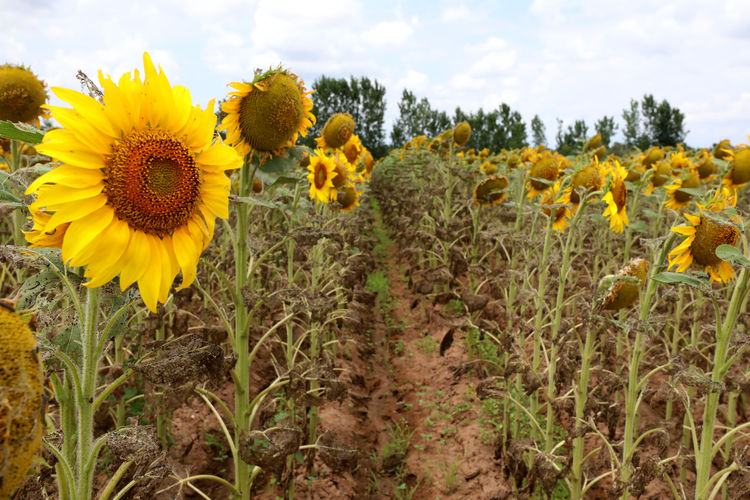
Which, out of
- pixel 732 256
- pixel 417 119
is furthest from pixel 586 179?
pixel 417 119

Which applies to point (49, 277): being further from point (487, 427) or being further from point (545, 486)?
point (487, 427)

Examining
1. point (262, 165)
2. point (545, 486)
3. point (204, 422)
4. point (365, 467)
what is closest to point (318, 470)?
point (365, 467)

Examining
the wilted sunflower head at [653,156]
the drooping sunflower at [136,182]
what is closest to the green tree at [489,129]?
the wilted sunflower head at [653,156]

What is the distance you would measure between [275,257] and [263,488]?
110 inches

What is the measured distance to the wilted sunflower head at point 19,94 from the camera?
2.41 meters

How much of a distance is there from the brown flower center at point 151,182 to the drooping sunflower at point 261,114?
861mm

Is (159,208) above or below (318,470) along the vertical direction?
above

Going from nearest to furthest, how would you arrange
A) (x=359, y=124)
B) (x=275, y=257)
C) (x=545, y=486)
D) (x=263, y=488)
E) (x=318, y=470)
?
(x=545, y=486) < (x=263, y=488) < (x=318, y=470) < (x=275, y=257) < (x=359, y=124)

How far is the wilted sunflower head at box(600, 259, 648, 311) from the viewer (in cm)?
227

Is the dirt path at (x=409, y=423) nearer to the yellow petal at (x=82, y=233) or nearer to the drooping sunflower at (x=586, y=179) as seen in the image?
the drooping sunflower at (x=586, y=179)

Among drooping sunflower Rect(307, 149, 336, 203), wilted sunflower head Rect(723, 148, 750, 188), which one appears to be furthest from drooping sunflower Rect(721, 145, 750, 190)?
drooping sunflower Rect(307, 149, 336, 203)

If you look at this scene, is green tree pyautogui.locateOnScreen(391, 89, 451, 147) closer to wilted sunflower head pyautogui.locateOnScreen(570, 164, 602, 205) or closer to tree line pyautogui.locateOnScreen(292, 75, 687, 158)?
tree line pyautogui.locateOnScreen(292, 75, 687, 158)

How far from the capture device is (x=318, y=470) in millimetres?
3531

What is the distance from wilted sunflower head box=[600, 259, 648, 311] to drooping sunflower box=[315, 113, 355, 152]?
8.04ft
